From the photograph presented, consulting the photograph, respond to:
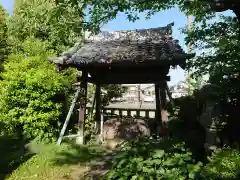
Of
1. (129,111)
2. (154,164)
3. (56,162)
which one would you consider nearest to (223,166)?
(154,164)

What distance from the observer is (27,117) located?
43.3 feet

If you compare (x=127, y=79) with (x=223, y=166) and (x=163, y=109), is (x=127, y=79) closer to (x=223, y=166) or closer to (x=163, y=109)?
(x=163, y=109)

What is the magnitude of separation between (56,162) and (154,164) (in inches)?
224

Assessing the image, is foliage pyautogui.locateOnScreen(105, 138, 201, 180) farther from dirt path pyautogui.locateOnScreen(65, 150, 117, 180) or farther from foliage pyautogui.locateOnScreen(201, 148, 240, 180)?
dirt path pyautogui.locateOnScreen(65, 150, 117, 180)

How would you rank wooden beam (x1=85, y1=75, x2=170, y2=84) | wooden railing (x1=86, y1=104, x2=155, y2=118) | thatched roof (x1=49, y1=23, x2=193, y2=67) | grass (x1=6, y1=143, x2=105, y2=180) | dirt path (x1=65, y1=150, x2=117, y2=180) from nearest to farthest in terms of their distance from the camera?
1. dirt path (x1=65, y1=150, x2=117, y2=180)
2. grass (x1=6, y1=143, x2=105, y2=180)
3. thatched roof (x1=49, y1=23, x2=193, y2=67)
4. wooden beam (x1=85, y1=75, x2=170, y2=84)
5. wooden railing (x1=86, y1=104, x2=155, y2=118)

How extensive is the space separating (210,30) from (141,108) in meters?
7.52

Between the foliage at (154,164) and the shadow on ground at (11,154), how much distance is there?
541 centimetres

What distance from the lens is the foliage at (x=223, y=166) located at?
6.51 m

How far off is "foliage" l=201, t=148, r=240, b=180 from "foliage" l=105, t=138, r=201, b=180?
366 mm

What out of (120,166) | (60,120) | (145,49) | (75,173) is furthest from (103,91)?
(120,166)

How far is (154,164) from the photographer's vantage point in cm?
627

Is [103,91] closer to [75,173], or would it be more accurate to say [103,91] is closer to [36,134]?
[36,134]

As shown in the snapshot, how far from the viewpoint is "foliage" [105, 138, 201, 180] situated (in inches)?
239

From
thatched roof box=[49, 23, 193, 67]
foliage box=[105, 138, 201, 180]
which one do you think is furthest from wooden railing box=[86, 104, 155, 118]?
foliage box=[105, 138, 201, 180]
